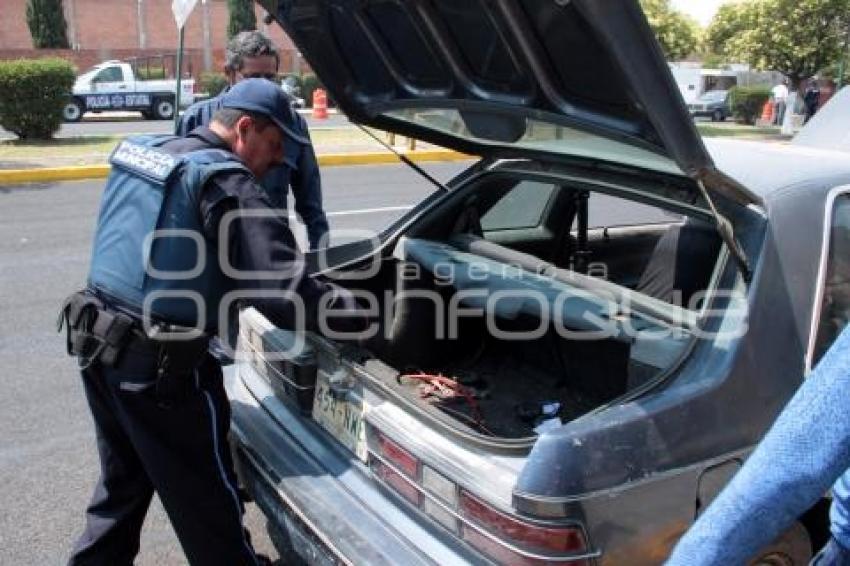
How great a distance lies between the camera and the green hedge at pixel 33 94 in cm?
1370

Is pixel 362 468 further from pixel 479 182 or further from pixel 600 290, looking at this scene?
pixel 479 182

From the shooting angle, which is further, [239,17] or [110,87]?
[239,17]

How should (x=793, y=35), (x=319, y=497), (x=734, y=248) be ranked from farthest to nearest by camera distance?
(x=793, y=35) → (x=319, y=497) → (x=734, y=248)

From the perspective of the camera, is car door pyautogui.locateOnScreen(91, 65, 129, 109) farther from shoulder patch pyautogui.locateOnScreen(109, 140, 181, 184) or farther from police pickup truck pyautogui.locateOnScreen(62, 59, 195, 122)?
shoulder patch pyautogui.locateOnScreen(109, 140, 181, 184)

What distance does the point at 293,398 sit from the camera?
110 inches

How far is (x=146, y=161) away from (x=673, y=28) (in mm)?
36577

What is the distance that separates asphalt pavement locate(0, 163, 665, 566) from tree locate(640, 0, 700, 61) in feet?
88.4

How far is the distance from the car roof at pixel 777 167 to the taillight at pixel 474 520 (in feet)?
3.63

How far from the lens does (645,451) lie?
6.24 ft

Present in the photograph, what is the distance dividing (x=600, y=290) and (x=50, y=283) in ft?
15.6

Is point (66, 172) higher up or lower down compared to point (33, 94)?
lower down

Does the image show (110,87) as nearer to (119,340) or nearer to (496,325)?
(496,325)

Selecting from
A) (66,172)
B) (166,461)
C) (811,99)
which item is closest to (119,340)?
(166,461)

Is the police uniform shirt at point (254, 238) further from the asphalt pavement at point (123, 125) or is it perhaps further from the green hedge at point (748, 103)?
the green hedge at point (748, 103)
